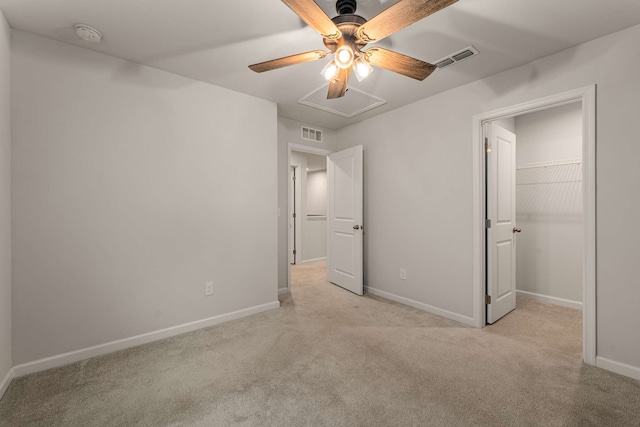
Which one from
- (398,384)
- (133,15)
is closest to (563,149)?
(398,384)

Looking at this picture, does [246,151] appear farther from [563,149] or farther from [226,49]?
[563,149]

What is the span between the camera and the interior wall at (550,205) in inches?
129

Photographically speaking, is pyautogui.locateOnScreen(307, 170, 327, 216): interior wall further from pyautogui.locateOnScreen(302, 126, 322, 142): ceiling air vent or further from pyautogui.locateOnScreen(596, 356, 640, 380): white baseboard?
pyautogui.locateOnScreen(596, 356, 640, 380): white baseboard

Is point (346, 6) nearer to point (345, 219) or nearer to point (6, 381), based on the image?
point (345, 219)

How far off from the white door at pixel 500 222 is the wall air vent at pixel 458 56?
0.79 metres

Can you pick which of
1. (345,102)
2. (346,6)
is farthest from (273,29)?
(345,102)

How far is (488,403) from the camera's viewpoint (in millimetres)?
1677

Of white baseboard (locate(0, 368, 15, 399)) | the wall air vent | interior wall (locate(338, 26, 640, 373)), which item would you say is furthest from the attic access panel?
white baseboard (locate(0, 368, 15, 399))

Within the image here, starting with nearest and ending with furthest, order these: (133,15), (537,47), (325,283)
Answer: (133,15), (537,47), (325,283)

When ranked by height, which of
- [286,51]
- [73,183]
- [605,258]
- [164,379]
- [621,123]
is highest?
[286,51]

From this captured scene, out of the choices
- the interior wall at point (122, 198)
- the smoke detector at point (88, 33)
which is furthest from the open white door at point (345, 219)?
the smoke detector at point (88, 33)

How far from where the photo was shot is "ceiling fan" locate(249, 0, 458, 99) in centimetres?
130

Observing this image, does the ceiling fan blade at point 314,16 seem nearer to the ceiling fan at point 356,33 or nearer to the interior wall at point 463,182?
the ceiling fan at point 356,33

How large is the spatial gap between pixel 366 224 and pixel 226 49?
2688 millimetres
